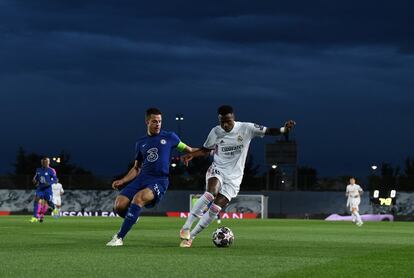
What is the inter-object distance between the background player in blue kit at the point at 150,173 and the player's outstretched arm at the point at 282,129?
5.72 feet

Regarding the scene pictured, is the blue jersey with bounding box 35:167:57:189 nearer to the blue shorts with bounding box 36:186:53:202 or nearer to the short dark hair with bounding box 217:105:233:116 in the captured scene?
the blue shorts with bounding box 36:186:53:202

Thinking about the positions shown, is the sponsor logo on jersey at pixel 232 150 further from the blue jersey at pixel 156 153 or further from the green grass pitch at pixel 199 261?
the green grass pitch at pixel 199 261

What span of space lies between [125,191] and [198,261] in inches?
153

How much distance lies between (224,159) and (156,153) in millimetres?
1319

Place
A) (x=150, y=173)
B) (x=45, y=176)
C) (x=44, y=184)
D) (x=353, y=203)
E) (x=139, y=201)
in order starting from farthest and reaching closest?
(x=353, y=203) < (x=44, y=184) < (x=45, y=176) < (x=150, y=173) < (x=139, y=201)

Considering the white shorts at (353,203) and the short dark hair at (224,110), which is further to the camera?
the white shorts at (353,203)

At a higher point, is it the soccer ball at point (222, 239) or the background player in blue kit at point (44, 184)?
the background player in blue kit at point (44, 184)

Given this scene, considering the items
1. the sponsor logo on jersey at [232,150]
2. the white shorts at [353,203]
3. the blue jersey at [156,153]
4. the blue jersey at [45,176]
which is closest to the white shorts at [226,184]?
the sponsor logo on jersey at [232,150]

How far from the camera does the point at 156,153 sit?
14898 mm

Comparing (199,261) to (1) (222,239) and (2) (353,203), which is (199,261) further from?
(2) (353,203)

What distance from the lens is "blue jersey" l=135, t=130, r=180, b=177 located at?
48.8 ft

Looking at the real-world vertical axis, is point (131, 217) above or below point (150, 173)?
below

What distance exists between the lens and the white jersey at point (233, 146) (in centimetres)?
1539

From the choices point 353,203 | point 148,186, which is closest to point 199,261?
point 148,186
